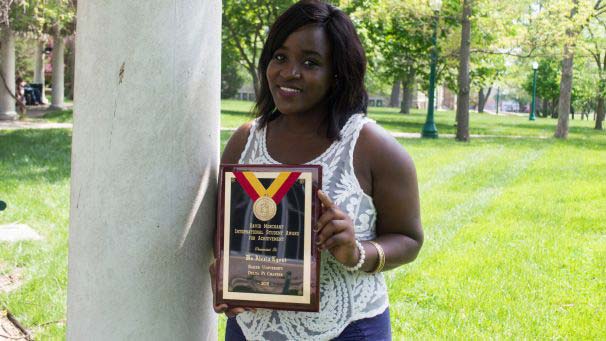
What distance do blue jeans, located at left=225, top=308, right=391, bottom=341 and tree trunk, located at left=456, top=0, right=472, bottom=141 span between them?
18766 mm

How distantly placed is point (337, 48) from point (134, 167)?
2.04 feet

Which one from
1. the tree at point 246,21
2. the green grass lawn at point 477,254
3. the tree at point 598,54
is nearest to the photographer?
the green grass lawn at point 477,254

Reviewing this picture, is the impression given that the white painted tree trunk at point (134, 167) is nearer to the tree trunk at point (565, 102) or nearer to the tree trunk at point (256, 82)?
the tree trunk at point (256, 82)

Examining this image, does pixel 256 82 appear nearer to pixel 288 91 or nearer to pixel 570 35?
pixel 288 91

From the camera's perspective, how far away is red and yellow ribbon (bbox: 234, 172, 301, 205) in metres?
1.67

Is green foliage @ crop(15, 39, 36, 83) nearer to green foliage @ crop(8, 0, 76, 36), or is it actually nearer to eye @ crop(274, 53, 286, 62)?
green foliage @ crop(8, 0, 76, 36)

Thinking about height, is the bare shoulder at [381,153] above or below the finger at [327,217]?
above

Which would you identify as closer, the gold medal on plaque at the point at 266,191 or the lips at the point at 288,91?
the gold medal on plaque at the point at 266,191

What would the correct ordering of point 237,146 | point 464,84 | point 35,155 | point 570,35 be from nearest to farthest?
point 237,146 < point 35,155 < point 464,84 < point 570,35

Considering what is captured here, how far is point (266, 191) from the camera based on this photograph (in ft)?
5.54

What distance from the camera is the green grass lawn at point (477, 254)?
476 cm

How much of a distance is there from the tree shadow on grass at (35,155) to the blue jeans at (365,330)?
835 cm

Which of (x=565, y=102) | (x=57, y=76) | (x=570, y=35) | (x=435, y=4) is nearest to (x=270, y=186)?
(x=435, y=4)

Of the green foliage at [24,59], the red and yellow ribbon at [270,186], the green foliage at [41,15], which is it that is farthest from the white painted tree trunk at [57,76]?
the red and yellow ribbon at [270,186]
